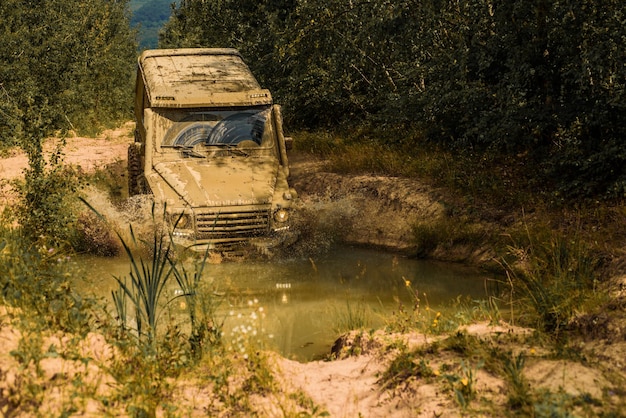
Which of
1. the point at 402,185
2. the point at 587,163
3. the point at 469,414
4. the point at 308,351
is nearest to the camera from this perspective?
the point at 469,414

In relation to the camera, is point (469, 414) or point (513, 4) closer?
point (469, 414)

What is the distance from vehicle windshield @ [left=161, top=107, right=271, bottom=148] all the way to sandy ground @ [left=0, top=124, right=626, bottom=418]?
5.18m

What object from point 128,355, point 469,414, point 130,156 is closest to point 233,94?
point 130,156

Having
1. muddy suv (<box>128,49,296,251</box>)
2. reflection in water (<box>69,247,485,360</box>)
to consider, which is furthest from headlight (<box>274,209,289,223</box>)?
reflection in water (<box>69,247,485,360</box>)

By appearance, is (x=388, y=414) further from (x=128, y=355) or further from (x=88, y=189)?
(x=88, y=189)

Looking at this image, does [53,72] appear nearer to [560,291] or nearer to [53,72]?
[53,72]

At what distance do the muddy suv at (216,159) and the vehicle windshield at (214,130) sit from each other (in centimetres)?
1

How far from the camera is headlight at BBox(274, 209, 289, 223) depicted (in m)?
10.5

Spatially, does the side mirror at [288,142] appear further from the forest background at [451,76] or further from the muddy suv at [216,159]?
the forest background at [451,76]

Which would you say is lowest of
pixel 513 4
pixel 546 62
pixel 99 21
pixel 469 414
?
pixel 99 21

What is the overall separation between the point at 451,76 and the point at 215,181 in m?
4.79

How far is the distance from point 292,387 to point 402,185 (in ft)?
25.5

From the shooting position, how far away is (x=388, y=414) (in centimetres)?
545

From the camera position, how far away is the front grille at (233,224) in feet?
33.4
